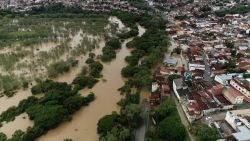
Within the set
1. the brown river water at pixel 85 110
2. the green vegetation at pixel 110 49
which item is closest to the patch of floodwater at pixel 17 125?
the brown river water at pixel 85 110

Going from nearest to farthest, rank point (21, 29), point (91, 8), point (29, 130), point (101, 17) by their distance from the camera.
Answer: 1. point (29, 130)
2. point (21, 29)
3. point (101, 17)
4. point (91, 8)

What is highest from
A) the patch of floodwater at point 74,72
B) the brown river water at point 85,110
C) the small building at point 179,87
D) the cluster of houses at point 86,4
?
the cluster of houses at point 86,4

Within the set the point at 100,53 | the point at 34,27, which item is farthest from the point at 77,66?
the point at 34,27

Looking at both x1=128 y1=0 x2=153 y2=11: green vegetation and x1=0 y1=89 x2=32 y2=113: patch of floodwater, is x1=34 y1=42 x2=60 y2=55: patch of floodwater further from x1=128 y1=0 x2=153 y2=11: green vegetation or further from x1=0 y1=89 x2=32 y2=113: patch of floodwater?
x1=128 y1=0 x2=153 y2=11: green vegetation

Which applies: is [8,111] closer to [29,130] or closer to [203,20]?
[29,130]

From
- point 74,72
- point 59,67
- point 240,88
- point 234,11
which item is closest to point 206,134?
point 240,88

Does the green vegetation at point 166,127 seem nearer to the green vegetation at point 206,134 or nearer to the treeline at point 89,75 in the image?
the green vegetation at point 206,134
